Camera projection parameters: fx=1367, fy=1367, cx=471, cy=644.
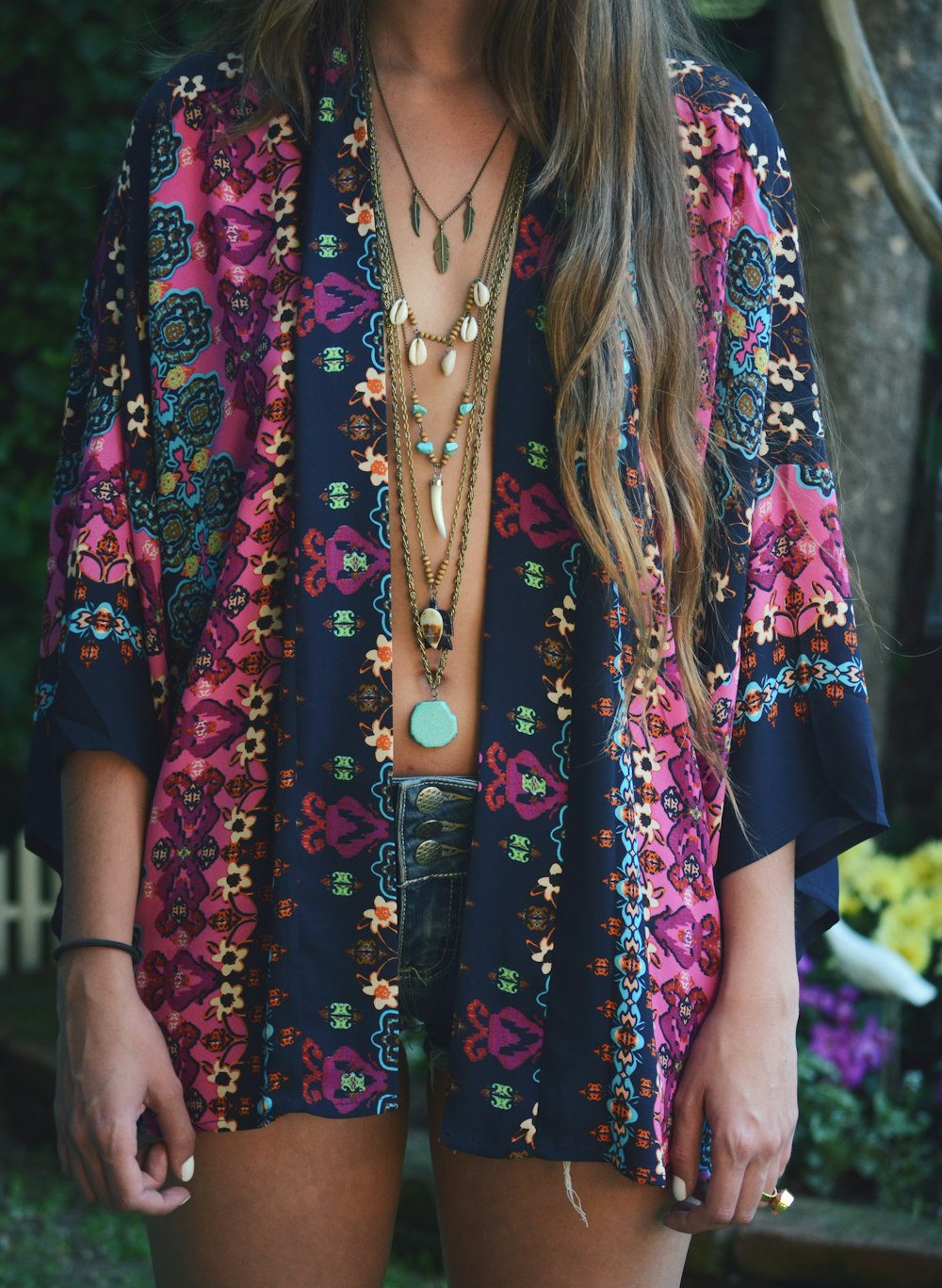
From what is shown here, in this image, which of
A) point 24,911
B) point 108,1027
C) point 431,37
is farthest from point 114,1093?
point 24,911

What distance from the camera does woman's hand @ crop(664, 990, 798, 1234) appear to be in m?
1.26

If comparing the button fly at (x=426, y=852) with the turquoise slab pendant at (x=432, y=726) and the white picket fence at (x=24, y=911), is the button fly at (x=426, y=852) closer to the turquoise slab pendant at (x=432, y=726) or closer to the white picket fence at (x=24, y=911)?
the turquoise slab pendant at (x=432, y=726)

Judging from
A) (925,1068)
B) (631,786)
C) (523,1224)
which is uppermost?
(631,786)

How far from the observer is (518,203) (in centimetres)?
139

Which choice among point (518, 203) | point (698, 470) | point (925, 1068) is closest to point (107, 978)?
point (698, 470)

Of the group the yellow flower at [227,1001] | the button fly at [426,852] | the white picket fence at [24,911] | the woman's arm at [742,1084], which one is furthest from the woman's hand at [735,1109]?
the white picket fence at [24,911]

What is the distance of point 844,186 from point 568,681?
2042mm

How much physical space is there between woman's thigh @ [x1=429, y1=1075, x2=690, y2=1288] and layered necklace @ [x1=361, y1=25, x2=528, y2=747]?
1.42ft

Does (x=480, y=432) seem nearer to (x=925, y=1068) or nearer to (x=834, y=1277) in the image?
(x=834, y=1277)

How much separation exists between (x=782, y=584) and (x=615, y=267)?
36 centimetres

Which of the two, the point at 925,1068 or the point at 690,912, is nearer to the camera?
the point at 690,912

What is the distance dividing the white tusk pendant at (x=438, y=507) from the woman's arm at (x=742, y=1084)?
48 centimetres

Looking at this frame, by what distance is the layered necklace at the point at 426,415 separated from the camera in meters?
1.31

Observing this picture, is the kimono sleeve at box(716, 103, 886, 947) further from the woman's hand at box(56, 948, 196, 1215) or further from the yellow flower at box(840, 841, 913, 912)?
the yellow flower at box(840, 841, 913, 912)
